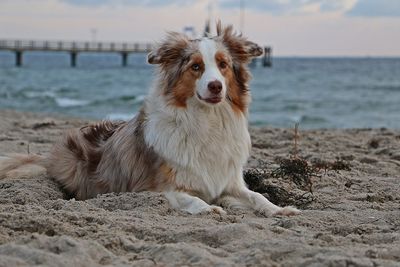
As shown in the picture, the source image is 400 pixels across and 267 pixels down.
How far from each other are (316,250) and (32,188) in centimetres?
290

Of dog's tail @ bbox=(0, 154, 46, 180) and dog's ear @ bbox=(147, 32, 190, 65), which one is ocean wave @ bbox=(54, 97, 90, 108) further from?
dog's ear @ bbox=(147, 32, 190, 65)

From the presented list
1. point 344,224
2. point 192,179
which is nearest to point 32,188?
point 192,179

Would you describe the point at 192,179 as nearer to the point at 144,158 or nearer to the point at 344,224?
the point at 144,158

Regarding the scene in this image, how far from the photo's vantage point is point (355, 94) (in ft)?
89.7

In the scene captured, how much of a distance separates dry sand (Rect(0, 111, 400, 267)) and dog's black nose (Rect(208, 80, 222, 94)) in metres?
0.92

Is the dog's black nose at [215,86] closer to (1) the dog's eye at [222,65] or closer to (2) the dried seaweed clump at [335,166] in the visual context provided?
(1) the dog's eye at [222,65]

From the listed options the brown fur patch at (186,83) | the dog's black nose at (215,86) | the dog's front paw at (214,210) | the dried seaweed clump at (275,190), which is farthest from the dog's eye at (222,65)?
the dried seaweed clump at (275,190)

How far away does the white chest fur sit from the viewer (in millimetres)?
5316

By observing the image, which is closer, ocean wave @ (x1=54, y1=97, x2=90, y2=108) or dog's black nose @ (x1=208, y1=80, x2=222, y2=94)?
dog's black nose @ (x1=208, y1=80, x2=222, y2=94)

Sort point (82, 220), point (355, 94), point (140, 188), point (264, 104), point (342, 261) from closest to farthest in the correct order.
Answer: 1. point (342, 261)
2. point (82, 220)
3. point (140, 188)
4. point (264, 104)
5. point (355, 94)

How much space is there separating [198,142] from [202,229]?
4.84 feet

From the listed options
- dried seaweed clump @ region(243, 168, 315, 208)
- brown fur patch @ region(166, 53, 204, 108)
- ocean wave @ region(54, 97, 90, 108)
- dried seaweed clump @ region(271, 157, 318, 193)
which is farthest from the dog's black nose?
ocean wave @ region(54, 97, 90, 108)

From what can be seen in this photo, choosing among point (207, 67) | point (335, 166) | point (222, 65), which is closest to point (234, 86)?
point (222, 65)

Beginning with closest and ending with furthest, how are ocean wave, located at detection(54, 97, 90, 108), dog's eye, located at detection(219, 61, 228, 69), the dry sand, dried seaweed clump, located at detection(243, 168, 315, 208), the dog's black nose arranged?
the dry sand → the dog's black nose → dog's eye, located at detection(219, 61, 228, 69) → dried seaweed clump, located at detection(243, 168, 315, 208) → ocean wave, located at detection(54, 97, 90, 108)
